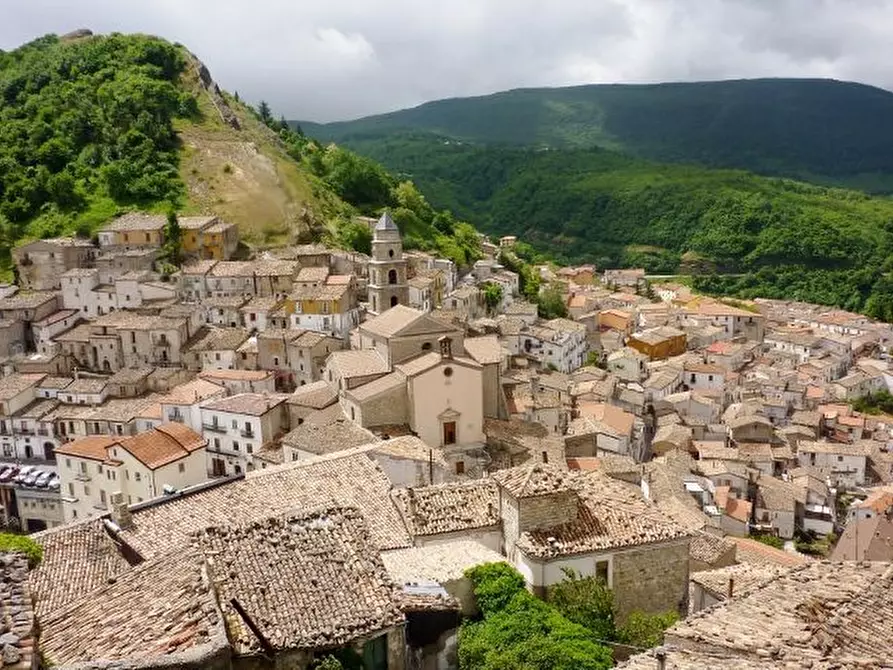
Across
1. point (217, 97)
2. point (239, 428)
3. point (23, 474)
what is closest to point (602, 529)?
point (239, 428)

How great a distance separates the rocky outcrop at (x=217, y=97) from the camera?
90.1m

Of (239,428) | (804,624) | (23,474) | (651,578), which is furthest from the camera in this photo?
(23,474)

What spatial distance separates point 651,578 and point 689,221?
138941 millimetres

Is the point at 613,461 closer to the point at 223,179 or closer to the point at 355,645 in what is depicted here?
the point at 355,645

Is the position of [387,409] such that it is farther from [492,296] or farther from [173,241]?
[173,241]

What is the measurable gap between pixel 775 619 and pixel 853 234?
446 ft

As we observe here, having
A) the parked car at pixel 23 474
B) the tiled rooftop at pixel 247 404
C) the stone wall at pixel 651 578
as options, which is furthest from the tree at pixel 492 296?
the stone wall at pixel 651 578

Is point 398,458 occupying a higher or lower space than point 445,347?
lower

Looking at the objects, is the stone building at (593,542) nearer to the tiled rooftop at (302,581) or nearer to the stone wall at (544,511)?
the stone wall at (544,511)

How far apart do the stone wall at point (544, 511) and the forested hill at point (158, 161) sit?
180ft

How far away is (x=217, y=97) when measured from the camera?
93.6 metres

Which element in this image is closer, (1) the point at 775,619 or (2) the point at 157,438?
(1) the point at 775,619

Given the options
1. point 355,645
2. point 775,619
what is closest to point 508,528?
point 775,619

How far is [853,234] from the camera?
13188 centimetres
